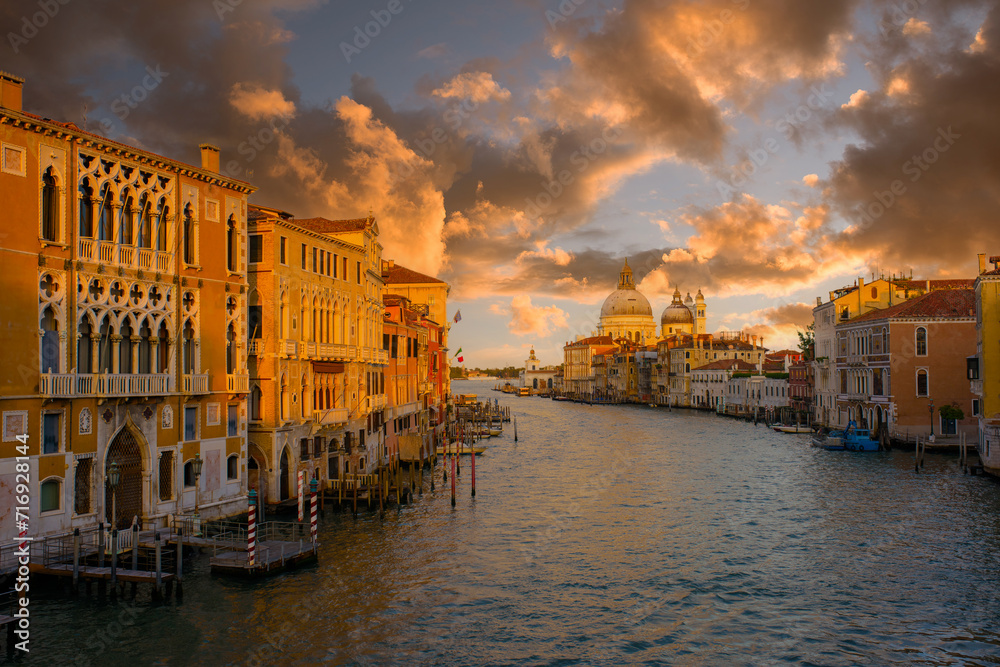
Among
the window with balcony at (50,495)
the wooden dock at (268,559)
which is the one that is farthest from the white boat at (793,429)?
the window with balcony at (50,495)

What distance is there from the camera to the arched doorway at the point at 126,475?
18.5 m

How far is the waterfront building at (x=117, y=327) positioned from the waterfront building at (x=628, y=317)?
140 metres

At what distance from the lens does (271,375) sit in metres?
24.7

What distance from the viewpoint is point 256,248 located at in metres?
24.9

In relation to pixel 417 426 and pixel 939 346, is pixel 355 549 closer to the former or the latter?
pixel 417 426

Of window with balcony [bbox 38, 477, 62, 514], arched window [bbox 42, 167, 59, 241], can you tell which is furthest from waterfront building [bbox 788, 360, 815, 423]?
arched window [bbox 42, 167, 59, 241]

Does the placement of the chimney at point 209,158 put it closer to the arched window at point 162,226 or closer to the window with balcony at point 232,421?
the arched window at point 162,226

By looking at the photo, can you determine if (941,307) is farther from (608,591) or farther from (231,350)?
(231,350)

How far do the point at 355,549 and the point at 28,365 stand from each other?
9509 millimetres

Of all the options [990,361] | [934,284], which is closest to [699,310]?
[934,284]

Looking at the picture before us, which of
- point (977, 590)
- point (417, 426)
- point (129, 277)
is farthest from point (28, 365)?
point (417, 426)

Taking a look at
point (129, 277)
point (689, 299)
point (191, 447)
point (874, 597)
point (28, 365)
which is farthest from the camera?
point (689, 299)

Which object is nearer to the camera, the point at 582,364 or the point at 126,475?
the point at 126,475

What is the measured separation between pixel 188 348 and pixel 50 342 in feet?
14.0
